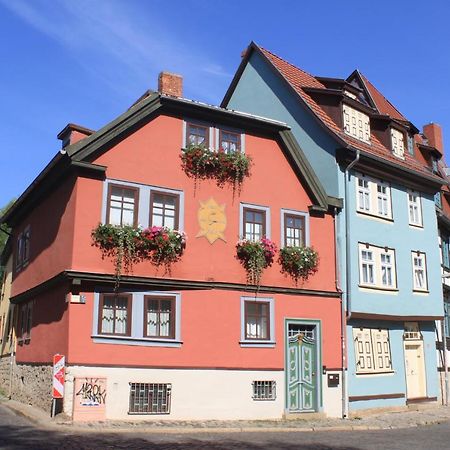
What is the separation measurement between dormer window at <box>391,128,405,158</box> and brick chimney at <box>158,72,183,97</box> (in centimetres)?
956

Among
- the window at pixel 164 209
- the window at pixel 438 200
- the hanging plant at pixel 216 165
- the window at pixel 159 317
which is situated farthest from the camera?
the window at pixel 438 200

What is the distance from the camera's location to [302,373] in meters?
18.5

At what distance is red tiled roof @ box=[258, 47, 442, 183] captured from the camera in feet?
72.2

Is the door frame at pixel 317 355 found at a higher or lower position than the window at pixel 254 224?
lower

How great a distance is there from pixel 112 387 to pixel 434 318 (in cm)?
1355

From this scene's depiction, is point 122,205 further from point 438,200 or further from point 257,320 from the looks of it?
point 438,200

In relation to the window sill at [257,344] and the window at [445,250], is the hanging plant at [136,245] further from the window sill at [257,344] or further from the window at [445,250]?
the window at [445,250]

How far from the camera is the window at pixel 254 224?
1839 cm

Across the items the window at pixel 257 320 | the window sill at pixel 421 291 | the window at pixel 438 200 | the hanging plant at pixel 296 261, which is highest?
the window at pixel 438 200

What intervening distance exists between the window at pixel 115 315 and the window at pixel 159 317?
50cm

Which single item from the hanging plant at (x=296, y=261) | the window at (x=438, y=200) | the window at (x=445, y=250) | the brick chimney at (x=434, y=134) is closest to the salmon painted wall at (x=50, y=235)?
the hanging plant at (x=296, y=261)

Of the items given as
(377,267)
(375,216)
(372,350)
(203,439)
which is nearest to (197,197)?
(203,439)

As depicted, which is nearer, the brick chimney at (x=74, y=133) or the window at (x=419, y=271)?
the brick chimney at (x=74, y=133)

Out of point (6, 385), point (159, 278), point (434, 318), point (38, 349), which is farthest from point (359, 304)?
point (6, 385)
